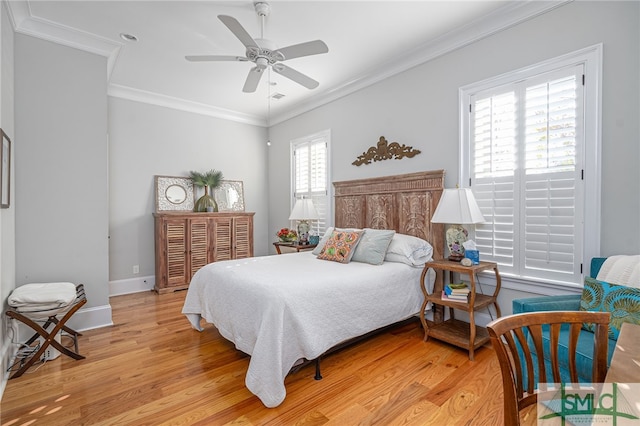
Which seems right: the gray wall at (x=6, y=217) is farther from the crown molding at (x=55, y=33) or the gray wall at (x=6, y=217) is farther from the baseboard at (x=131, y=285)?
the baseboard at (x=131, y=285)

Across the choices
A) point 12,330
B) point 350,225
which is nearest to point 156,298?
point 12,330

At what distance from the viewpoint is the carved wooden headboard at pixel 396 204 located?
10.9ft

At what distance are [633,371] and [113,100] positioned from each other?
18.6ft

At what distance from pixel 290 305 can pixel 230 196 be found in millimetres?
3886

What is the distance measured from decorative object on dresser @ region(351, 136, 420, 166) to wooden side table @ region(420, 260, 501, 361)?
4.52 feet

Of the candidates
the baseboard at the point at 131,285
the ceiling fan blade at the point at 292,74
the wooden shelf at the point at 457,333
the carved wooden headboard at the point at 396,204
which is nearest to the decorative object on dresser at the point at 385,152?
the carved wooden headboard at the point at 396,204

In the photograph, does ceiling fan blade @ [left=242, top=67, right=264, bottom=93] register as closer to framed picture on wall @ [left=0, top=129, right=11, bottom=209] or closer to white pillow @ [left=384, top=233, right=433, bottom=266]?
framed picture on wall @ [left=0, top=129, right=11, bottom=209]

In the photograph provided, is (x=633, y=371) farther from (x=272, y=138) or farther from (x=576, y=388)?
(x=272, y=138)

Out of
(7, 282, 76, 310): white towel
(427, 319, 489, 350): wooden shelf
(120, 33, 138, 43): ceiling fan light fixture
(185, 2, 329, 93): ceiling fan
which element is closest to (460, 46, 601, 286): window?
(427, 319, 489, 350): wooden shelf

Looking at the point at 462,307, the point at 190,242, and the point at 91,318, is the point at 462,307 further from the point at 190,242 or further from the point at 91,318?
the point at 190,242

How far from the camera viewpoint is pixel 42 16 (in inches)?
110

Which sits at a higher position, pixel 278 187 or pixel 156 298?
pixel 278 187

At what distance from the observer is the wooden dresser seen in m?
4.54

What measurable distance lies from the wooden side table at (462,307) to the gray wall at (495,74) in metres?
0.30
